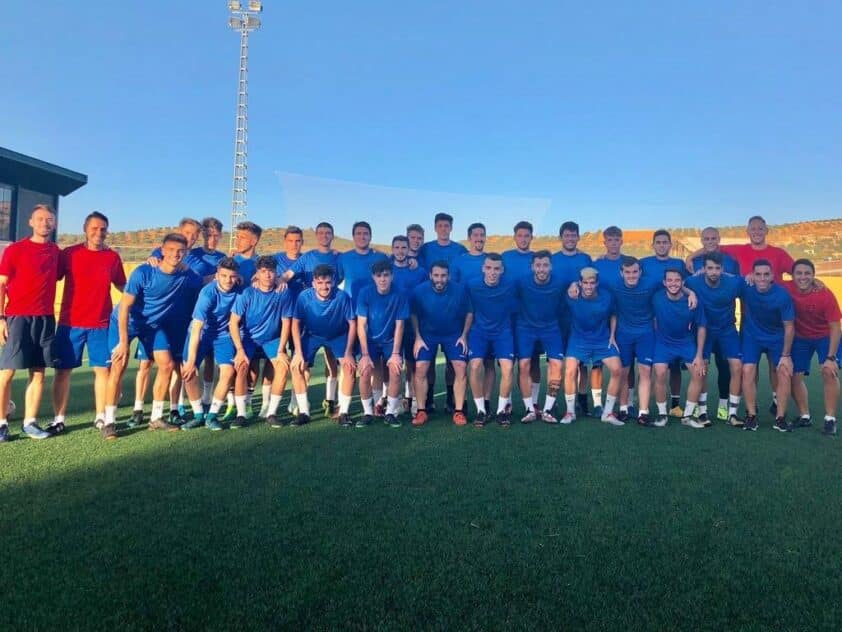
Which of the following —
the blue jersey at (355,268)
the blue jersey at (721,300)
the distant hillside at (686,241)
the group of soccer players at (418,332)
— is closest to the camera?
the group of soccer players at (418,332)

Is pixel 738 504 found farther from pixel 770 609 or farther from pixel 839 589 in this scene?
pixel 770 609

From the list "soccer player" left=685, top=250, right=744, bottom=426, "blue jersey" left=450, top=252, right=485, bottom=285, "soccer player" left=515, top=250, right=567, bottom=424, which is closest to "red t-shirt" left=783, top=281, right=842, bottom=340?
"soccer player" left=685, top=250, right=744, bottom=426

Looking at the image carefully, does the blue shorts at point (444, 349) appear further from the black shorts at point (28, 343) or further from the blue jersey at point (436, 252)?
the black shorts at point (28, 343)

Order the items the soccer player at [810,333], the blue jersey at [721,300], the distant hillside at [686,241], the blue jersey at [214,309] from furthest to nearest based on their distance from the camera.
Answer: the distant hillside at [686,241] < the blue jersey at [721,300] < the soccer player at [810,333] < the blue jersey at [214,309]

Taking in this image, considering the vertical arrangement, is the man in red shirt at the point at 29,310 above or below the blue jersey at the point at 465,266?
below

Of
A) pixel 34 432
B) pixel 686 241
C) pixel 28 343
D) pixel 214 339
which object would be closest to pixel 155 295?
pixel 214 339

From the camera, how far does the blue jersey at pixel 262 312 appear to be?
4.92 meters

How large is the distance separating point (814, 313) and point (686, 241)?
1528cm

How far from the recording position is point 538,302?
521cm

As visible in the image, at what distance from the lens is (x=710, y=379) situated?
26.1 ft

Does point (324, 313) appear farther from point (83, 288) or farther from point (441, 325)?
point (83, 288)

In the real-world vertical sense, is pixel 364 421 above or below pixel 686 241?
below

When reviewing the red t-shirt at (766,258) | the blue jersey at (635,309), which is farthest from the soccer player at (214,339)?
the red t-shirt at (766,258)

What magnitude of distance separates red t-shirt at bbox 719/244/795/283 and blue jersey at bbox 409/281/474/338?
3222mm
